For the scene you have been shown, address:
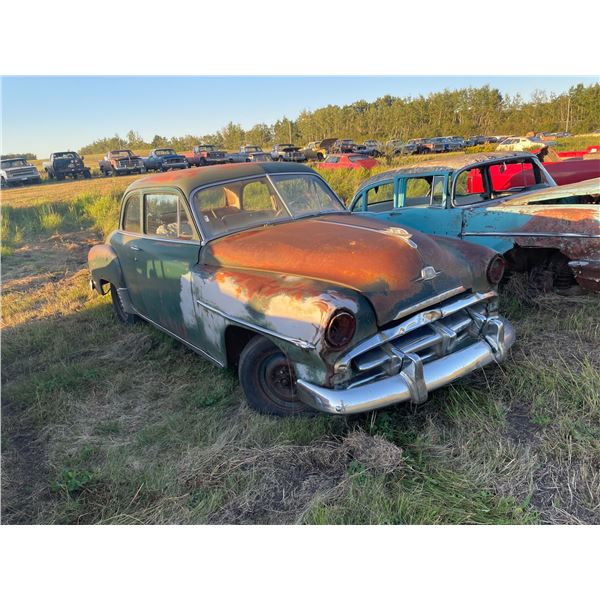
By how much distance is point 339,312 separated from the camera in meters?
2.41

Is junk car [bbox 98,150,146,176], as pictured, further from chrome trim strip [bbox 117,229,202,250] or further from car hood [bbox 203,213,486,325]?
car hood [bbox 203,213,486,325]

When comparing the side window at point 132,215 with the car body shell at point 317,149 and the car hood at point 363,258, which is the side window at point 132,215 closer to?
the car hood at point 363,258

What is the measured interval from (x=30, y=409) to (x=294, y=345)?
2350 millimetres

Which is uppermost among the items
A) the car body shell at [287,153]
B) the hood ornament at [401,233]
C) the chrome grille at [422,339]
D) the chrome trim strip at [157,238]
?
the car body shell at [287,153]

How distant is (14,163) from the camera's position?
21.8 m

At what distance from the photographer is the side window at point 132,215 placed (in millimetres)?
4306

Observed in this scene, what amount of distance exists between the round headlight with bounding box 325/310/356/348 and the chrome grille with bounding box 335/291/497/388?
9 cm

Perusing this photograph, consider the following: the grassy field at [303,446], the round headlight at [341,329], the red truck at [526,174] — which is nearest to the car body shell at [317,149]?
the red truck at [526,174]

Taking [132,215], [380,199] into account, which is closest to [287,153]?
[380,199]

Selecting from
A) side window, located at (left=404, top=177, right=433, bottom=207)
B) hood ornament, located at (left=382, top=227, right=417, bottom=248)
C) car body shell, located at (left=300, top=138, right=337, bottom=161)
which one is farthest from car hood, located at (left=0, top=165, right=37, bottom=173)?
hood ornament, located at (left=382, top=227, right=417, bottom=248)

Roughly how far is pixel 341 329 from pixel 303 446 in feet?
2.50

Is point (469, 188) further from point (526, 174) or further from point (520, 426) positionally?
point (520, 426)

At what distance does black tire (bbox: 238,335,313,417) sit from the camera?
2.89 meters

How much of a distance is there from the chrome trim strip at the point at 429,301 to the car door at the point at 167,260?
1.52m
